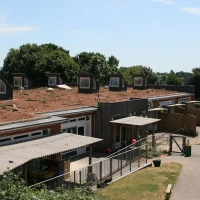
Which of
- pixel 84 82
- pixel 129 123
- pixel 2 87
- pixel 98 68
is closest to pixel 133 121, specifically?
pixel 129 123

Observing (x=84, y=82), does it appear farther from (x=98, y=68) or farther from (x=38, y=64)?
(x=98, y=68)

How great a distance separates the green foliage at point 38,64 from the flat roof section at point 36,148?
1721 inches

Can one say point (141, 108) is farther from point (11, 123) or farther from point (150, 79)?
point (150, 79)

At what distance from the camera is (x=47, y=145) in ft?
57.1

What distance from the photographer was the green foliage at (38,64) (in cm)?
6306

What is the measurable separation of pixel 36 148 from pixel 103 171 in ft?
15.3

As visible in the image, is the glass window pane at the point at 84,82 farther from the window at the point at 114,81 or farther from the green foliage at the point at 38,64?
the green foliage at the point at 38,64

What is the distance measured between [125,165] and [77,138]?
12.8ft

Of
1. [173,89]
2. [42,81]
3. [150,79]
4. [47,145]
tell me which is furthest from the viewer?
[150,79]

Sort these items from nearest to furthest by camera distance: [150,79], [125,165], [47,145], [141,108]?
[47,145] < [125,165] < [141,108] < [150,79]

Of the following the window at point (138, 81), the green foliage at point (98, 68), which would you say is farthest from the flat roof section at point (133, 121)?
the green foliage at point (98, 68)

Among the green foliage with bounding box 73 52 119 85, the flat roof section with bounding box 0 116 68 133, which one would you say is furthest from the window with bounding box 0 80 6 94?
the green foliage with bounding box 73 52 119 85

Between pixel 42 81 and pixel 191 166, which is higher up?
pixel 42 81

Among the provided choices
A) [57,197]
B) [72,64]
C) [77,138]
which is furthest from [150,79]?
[57,197]
